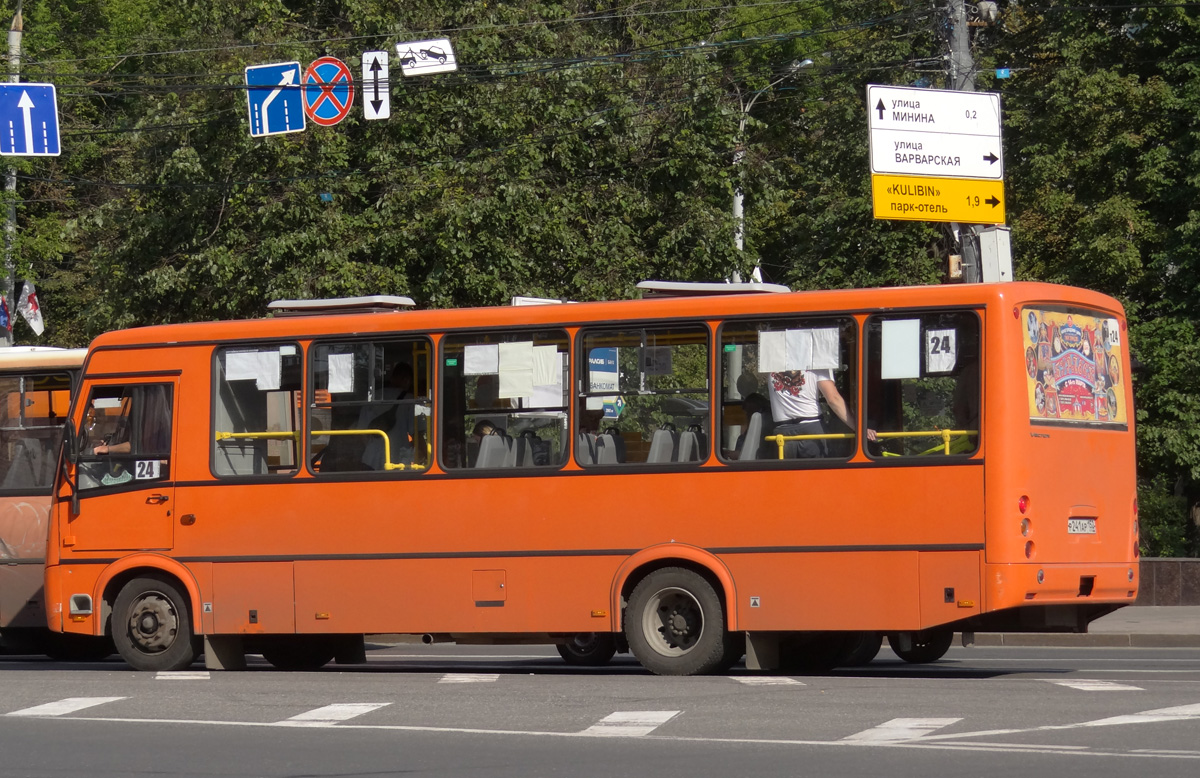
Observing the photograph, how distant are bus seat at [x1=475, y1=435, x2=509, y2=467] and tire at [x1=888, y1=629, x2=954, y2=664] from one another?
10.1 ft

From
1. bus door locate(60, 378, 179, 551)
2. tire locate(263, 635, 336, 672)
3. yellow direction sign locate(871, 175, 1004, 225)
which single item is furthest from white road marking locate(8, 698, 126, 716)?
yellow direction sign locate(871, 175, 1004, 225)

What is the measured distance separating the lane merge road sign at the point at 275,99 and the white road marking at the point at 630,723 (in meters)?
16.0

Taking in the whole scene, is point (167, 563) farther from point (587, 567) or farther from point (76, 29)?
point (76, 29)

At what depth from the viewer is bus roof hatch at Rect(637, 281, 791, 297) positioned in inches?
534

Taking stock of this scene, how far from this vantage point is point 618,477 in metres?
13.3

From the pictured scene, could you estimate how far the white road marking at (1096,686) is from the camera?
1152 cm

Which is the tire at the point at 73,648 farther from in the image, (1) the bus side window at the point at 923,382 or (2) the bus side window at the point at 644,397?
(1) the bus side window at the point at 923,382

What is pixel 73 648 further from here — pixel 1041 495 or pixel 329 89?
pixel 1041 495

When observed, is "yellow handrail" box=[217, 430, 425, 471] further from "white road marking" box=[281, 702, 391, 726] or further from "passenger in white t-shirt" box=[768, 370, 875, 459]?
"white road marking" box=[281, 702, 391, 726]

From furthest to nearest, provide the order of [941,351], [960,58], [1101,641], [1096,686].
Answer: [960,58], [1101,641], [941,351], [1096,686]

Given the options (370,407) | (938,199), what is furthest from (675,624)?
(938,199)

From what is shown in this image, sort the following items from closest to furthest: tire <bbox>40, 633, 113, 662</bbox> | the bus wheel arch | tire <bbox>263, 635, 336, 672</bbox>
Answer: the bus wheel arch
tire <bbox>263, 635, 336, 672</bbox>
tire <bbox>40, 633, 113, 662</bbox>

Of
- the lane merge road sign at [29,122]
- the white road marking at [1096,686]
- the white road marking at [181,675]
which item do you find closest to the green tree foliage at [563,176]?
the lane merge road sign at [29,122]

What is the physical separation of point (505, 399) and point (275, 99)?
41.4 feet
